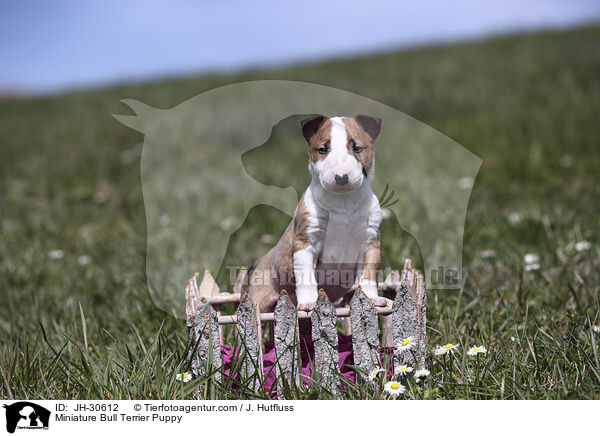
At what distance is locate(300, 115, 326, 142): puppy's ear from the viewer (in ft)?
6.19

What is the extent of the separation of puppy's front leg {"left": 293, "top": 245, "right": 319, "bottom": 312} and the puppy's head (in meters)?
0.28

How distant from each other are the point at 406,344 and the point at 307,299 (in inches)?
16.6

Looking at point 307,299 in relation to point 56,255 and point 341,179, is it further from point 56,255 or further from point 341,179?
point 56,255

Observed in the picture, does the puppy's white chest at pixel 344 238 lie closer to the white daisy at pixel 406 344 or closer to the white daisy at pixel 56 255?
the white daisy at pixel 406 344

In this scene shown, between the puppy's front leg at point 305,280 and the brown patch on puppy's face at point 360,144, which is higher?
the brown patch on puppy's face at point 360,144

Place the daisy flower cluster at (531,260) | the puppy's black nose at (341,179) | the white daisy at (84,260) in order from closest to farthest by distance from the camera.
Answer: the puppy's black nose at (341,179), the daisy flower cluster at (531,260), the white daisy at (84,260)

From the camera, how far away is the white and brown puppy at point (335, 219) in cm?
184

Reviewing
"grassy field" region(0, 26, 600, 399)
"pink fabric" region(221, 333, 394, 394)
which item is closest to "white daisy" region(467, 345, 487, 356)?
"grassy field" region(0, 26, 600, 399)

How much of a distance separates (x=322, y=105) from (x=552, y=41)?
1002 cm

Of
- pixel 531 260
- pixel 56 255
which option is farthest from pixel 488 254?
pixel 56 255
